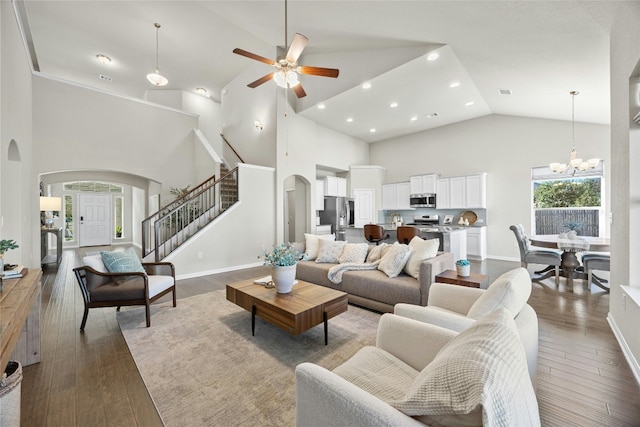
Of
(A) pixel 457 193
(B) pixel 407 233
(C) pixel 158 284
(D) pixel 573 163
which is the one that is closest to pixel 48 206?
(C) pixel 158 284

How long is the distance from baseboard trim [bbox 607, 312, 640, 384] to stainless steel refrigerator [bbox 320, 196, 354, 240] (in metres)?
5.61

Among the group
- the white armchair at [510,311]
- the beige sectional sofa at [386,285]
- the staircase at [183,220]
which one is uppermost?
the staircase at [183,220]

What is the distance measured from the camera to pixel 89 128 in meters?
5.93

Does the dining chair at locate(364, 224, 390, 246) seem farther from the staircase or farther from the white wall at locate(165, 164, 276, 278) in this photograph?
the staircase

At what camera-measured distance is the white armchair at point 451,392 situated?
71 cm

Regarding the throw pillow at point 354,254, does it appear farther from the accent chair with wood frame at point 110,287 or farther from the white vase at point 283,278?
the accent chair with wood frame at point 110,287

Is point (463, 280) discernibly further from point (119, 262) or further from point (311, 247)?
point (119, 262)

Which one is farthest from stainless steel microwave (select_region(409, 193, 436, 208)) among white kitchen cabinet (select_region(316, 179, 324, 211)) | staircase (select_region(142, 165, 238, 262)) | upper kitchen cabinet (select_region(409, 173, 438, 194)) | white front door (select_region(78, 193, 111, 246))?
white front door (select_region(78, 193, 111, 246))

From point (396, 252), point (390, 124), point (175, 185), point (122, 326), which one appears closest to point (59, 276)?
point (175, 185)

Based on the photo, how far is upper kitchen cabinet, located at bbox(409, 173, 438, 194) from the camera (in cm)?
753

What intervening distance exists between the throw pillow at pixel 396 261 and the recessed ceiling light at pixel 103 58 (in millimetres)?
8731

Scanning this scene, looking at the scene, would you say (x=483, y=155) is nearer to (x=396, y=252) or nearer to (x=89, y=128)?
(x=396, y=252)

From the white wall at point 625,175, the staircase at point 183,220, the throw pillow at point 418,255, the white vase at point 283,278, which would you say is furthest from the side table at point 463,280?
the staircase at point 183,220

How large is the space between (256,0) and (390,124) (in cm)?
448
